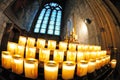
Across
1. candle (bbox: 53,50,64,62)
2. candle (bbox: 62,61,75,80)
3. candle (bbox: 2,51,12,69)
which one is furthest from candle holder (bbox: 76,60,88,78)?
candle (bbox: 2,51,12,69)

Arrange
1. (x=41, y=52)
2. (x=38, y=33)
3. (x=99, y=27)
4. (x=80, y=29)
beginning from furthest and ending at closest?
(x=38, y=33), (x=80, y=29), (x=99, y=27), (x=41, y=52)

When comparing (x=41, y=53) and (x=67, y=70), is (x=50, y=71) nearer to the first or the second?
(x=67, y=70)

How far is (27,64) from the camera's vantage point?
1983mm

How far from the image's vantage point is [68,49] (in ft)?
12.2

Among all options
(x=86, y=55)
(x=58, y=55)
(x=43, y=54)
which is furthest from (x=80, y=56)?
(x=43, y=54)

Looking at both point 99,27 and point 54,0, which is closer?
point 99,27

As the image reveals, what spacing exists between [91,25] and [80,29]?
216 cm

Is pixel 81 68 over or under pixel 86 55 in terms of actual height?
under

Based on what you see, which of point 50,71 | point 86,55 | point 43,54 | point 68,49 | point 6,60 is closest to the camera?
point 50,71

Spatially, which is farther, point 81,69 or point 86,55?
point 86,55

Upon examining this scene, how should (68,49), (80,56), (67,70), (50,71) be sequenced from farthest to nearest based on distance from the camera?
(68,49)
(80,56)
(67,70)
(50,71)

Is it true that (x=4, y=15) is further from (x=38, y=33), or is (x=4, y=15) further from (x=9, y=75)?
(x=38, y=33)

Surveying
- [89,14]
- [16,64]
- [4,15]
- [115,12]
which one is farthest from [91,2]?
[16,64]

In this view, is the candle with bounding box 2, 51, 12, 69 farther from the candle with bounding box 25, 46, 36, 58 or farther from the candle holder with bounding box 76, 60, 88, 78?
the candle holder with bounding box 76, 60, 88, 78
